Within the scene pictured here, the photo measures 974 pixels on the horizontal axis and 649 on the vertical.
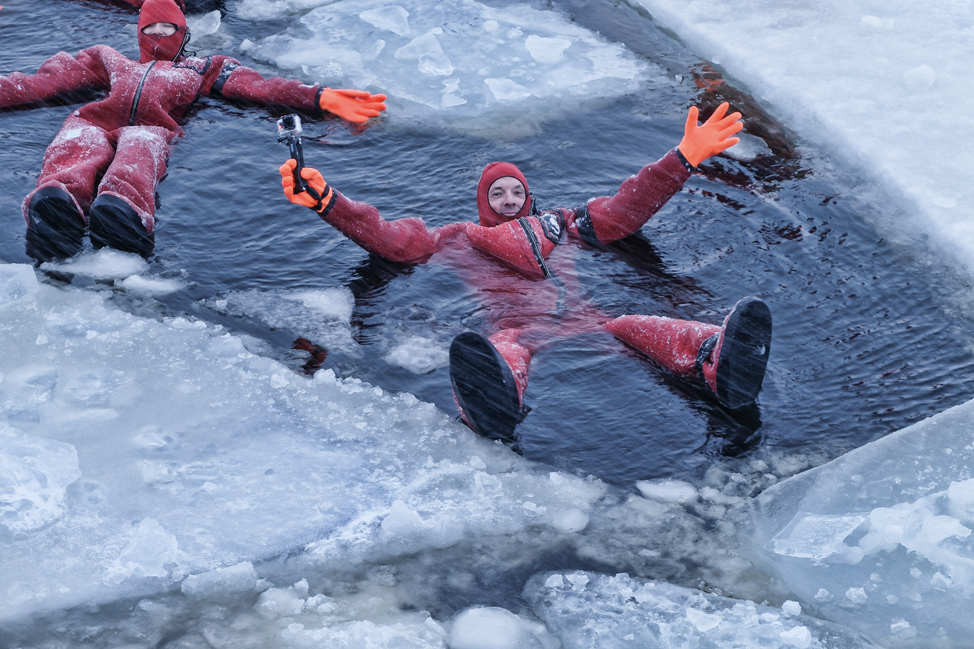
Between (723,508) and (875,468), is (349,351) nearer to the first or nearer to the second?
(723,508)

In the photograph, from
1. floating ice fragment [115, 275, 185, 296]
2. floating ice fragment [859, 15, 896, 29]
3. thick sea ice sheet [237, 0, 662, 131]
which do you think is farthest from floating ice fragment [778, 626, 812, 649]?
floating ice fragment [859, 15, 896, 29]

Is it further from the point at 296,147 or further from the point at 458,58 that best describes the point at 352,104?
the point at 296,147

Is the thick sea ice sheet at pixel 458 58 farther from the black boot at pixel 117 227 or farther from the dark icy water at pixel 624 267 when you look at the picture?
the black boot at pixel 117 227

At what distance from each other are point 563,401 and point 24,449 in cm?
228

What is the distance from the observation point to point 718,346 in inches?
163

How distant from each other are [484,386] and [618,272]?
166cm

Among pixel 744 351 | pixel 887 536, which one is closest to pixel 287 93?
pixel 744 351

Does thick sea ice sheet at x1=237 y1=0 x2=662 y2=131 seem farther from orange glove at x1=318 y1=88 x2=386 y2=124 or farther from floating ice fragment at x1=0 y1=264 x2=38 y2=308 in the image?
floating ice fragment at x1=0 y1=264 x2=38 y2=308

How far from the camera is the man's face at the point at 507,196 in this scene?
5.41 metres

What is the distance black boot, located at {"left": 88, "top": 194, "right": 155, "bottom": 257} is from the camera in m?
5.38

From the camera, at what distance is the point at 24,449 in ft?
12.9

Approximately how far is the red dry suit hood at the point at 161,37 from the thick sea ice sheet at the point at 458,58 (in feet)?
3.79

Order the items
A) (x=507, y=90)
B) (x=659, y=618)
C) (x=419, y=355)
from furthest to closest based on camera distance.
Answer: (x=507, y=90) → (x=419, y=355) → (x=659, y=618)

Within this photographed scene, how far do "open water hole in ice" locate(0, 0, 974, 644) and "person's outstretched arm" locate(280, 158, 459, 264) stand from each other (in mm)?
159
